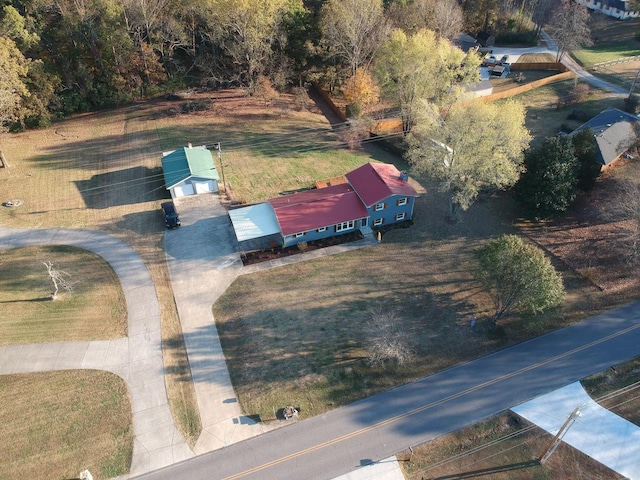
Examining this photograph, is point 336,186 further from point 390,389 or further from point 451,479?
point 451,479

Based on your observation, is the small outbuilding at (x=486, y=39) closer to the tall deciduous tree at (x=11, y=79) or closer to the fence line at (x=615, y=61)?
the fence line at (x=615, y=61)

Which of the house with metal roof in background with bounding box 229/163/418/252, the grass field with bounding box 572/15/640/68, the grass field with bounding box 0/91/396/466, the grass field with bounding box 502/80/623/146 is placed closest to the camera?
the house with metal roof in background with bounding box 229/163/418/252

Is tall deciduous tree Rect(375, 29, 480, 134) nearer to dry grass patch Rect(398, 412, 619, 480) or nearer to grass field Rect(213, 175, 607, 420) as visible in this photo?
grass field Rect(213, 175, 607, 420)

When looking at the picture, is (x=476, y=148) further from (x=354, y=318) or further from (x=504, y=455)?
(x=504, y=455)

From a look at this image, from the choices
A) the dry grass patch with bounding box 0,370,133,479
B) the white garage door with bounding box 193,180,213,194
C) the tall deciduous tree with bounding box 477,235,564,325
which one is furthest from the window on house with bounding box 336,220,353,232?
the dry grass patch with bounding box 0,370,133,479

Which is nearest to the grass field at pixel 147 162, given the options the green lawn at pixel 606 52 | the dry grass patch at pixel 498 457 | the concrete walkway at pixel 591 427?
the dry grass patch at pixel 498 457

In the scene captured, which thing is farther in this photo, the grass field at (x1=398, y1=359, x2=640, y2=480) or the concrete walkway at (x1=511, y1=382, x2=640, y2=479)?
the grass field at (x1=398, y1=359, x2=640, y2=480)

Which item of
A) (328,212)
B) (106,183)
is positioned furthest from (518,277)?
(106,183)
